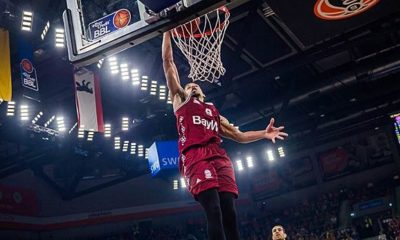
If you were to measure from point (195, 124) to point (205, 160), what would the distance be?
390mm

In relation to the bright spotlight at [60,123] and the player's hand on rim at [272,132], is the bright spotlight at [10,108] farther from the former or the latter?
the player's hand on rim at [272,132]

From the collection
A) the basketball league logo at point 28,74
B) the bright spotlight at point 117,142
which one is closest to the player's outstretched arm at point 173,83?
the basketball league logo at point 28,74

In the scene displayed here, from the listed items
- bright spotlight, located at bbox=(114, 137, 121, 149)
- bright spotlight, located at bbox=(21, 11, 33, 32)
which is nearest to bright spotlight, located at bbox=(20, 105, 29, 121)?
bright spotlight, located at bbox=(21, 11, 33, 32)

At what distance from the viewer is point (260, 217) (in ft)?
89.5

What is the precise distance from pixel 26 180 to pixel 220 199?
18922 millimetres

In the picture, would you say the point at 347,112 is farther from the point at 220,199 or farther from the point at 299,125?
the point at 220,199

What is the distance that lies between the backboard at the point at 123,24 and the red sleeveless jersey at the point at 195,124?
1244mm

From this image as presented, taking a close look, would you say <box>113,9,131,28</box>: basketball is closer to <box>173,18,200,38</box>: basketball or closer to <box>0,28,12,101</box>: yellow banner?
<box>173,18,200,38</box>: basketball

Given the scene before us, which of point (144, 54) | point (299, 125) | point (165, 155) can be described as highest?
point (144, 54)

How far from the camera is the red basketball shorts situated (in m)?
3.97

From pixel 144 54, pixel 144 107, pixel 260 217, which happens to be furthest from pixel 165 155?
pixel 260 217

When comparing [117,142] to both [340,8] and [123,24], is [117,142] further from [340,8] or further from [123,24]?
[123,24]

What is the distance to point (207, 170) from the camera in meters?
4.04

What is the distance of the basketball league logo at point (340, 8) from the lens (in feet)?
35.1
